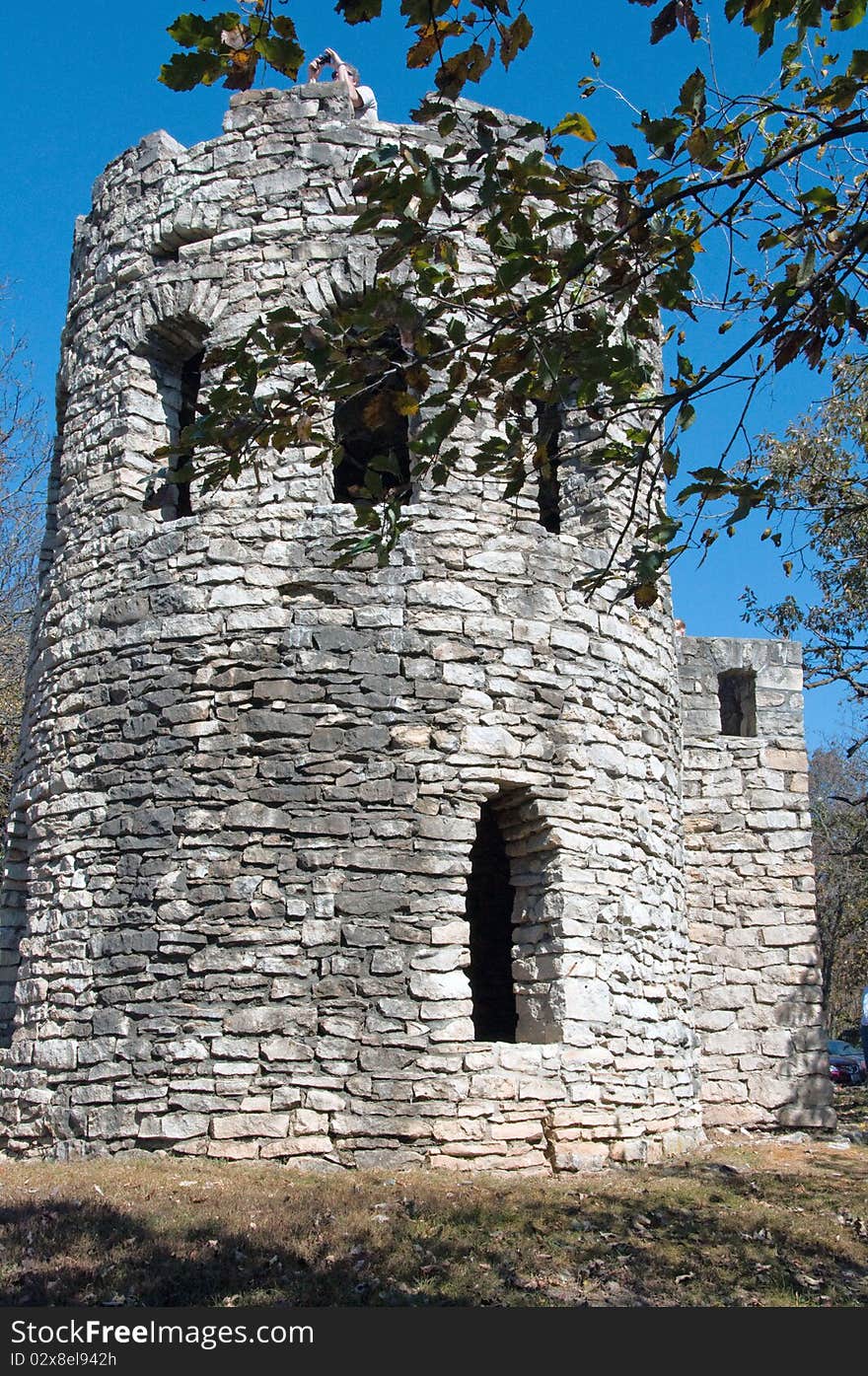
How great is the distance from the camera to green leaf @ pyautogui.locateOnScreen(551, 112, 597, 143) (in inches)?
179

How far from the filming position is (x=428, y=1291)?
513 cm

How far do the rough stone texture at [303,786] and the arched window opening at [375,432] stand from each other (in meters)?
0.83

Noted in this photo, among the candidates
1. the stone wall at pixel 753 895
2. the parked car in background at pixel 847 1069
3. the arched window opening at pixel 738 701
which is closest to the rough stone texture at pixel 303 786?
the stone wall at pixel 753 895

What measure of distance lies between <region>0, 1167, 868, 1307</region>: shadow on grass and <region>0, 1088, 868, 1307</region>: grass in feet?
0.04

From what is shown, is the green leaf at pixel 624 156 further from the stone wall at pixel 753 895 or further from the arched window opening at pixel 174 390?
the stone wall at pixel 753 895

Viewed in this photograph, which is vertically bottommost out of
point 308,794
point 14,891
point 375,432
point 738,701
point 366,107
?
point 14,891

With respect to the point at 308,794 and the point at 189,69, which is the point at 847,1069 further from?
the point at 189,69

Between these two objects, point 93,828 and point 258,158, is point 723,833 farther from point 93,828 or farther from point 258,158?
point 258,158

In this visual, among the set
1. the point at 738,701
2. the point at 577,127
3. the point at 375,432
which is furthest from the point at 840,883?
the point at 577,127

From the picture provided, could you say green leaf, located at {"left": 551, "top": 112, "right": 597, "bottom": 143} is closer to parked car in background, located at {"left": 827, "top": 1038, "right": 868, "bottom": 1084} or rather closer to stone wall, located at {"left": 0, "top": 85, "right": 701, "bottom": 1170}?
stone wall, located at {"left": 0, "top": 85, "right": 701, "bottom": 1170}

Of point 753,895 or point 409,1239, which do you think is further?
point 753,895

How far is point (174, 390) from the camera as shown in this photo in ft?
32.1

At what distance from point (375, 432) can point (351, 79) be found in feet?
9.49

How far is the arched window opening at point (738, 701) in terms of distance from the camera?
38.7 feet
